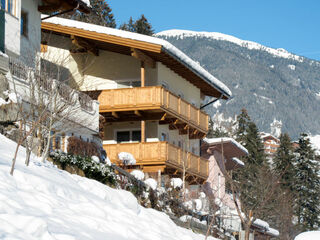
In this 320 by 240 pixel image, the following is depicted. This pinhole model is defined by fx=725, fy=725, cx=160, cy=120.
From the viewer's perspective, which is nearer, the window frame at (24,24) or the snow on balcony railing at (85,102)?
the window frame at (24,24)

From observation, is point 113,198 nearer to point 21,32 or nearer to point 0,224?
point 0,224

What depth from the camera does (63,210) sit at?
13.2m

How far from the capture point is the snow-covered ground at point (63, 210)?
1091cm

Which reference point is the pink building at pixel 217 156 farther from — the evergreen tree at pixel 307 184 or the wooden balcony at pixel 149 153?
the evergreen tree at pixel 307 184

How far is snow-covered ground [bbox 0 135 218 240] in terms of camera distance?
1091cm

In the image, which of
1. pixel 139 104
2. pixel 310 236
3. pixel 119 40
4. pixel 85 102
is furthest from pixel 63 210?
pixel 119 40

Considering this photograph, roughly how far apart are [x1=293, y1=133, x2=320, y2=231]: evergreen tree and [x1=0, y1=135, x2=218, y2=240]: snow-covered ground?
41922mm

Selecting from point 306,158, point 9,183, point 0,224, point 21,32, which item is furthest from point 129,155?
point 306,158

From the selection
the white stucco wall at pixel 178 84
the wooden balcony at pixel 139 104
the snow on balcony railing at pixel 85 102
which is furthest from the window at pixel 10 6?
the white stucco wall at pixel 178 84

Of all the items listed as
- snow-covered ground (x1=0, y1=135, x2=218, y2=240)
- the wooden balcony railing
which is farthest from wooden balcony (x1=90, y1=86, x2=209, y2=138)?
snow-covered ground (x1=0, y1=135, x2=218, y2=240)

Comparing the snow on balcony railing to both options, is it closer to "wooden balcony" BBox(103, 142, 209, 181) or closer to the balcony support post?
"wooden balcony" BBox(103, 142, 209, 181)

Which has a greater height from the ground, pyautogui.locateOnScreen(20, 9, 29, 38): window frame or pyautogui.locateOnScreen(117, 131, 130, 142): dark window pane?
pyautogui.locateOnScreen(20, 9, 29, 38): window frame

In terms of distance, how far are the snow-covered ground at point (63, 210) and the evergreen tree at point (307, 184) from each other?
4192cm

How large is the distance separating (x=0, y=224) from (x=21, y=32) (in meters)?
15.2
